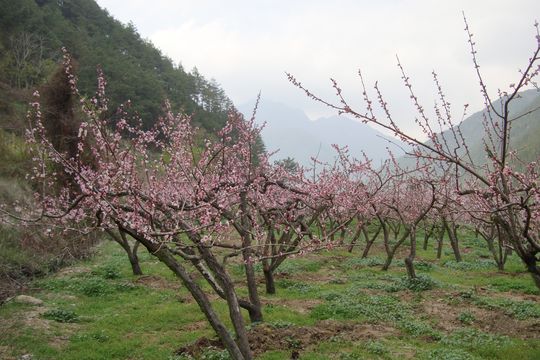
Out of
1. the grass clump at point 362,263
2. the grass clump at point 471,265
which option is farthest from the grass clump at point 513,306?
the grass clump at point 362,263

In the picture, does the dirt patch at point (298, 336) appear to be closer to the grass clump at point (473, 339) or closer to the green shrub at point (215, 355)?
the green shrub at point (215, 355)

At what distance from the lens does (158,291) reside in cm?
1462

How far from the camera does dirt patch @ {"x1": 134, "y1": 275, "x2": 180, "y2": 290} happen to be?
50.4ft

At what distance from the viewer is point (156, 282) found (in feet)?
52.9

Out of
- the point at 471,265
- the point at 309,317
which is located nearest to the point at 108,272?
the point at 309,317

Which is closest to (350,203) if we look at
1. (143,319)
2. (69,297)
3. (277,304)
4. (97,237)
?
(277,304)

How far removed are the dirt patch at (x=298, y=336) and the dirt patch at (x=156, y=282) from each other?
607 cm

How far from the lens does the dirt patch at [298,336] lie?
9.19 metres

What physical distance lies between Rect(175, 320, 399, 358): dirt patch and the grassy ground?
2 centimetres

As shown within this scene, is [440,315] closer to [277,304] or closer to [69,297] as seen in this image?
[277,304]

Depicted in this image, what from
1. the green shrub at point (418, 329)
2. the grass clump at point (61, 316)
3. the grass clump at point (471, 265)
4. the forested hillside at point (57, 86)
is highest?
the forested hillside at point (57, 86)

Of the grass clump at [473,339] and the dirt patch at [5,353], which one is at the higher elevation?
the dirt patch at [5,353]

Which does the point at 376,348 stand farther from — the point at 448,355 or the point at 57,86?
the point at 57,86

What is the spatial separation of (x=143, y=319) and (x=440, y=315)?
789 cm
